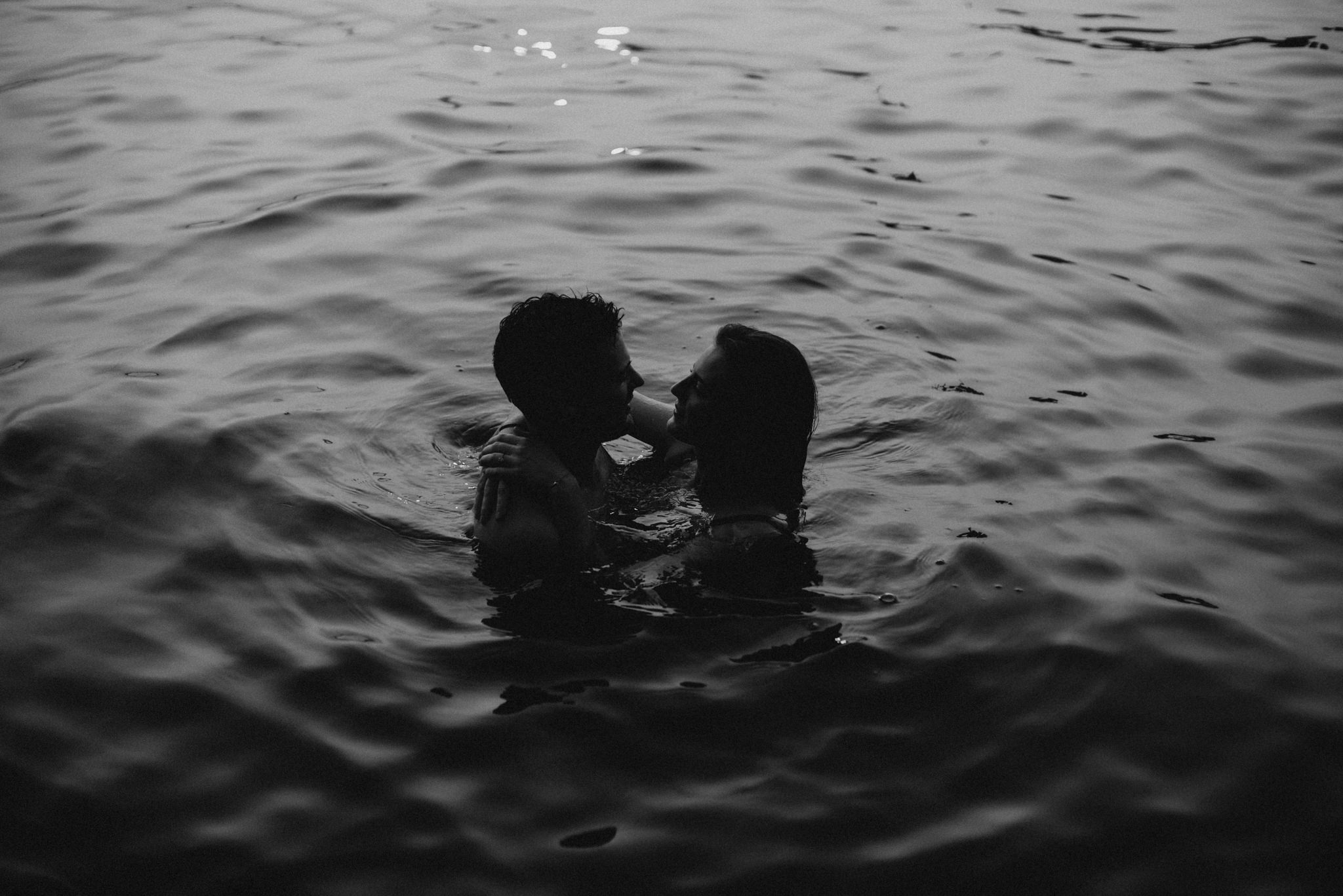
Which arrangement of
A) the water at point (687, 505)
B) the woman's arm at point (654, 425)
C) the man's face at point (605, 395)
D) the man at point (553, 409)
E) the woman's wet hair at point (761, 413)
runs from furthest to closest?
the woman's arm at point (654, 425), the man's face at point (605, 395), the man at point (553, 409), the woman's wet hair at point (761, 413), the water at point (687, 505)

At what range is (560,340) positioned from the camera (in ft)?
16.7

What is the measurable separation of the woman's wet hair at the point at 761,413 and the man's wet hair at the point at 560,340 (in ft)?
1.64

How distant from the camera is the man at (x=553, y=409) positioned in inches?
197

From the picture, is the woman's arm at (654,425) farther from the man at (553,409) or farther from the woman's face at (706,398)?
the woman's face at (706,398)

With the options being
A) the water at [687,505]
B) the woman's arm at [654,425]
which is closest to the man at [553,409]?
the water at [687,505]

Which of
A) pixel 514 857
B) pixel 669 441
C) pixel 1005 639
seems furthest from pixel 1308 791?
pixel 669 441

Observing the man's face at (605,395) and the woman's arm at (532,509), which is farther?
the man's face at (605,395)

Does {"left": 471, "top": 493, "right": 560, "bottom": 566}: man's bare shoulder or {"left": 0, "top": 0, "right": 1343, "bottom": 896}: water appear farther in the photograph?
{"left": 471, "top": 493, "right": 560, "bottom": 566}: man's bare shoulder

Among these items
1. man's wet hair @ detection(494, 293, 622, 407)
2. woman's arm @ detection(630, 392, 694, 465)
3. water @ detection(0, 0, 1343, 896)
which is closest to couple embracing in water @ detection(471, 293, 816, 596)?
man's wet hair @ detection(494, 293, 622, 407)

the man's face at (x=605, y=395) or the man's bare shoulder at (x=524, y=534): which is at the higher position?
the man's face at (x=605, y=395)

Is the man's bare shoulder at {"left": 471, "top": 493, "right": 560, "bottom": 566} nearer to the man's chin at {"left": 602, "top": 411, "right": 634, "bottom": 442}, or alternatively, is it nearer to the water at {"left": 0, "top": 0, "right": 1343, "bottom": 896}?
the water at {"left": 0, "top": 0, "right": 1343, "bottom": 896}

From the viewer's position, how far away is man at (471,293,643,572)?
197 inches

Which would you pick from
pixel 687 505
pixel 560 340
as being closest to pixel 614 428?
pixel 560 340

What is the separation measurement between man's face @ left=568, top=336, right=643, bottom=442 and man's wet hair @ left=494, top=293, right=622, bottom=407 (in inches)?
0.7
